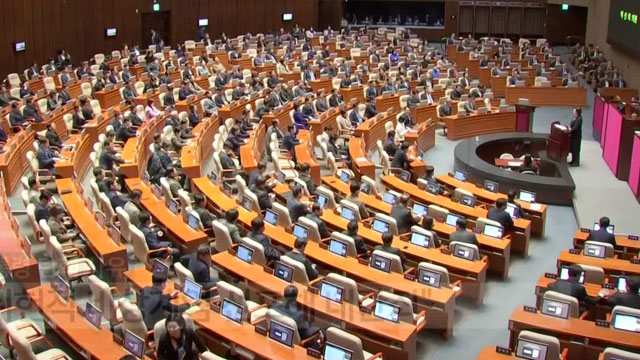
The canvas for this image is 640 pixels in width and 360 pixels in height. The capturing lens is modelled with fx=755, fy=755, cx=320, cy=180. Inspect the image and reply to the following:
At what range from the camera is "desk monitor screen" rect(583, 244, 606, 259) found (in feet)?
36.0

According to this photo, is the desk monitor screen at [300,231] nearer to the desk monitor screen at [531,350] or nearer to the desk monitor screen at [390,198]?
the desk monitor screen at [390,198]

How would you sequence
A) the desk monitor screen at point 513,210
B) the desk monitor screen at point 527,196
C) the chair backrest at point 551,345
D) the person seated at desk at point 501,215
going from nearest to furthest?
the chair backrest at point 551,345, the person seated at desk at point 501,215, the desk monitor screen at point 513,210, the desk monitor screen at point 527,196

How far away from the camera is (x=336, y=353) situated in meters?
7.54

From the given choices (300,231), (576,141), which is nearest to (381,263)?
(300,231)

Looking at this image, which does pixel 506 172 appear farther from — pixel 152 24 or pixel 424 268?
pixel 152 24

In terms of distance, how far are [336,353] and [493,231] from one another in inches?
194

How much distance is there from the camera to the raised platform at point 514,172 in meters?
15.3

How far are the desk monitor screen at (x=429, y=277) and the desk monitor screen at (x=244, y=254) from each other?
7.47ft

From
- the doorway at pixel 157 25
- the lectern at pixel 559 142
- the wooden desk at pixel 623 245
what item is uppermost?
the doorway at pixel 157 25

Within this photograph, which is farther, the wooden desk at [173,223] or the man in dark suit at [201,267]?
the wooden desk at [173,223]

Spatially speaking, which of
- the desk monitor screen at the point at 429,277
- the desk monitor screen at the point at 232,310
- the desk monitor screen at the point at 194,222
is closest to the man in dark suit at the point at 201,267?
the desk monitor screen at the point at 232,310

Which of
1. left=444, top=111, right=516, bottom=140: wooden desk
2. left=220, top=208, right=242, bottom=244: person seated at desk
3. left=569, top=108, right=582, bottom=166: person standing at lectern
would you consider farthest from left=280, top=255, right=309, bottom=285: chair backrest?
left=444, top=111, right=516, bottom=140: wooden desk

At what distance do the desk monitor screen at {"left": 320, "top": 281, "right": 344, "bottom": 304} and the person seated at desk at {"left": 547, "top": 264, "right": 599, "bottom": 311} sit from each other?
8.53 ft

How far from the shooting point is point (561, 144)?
57.0ft
